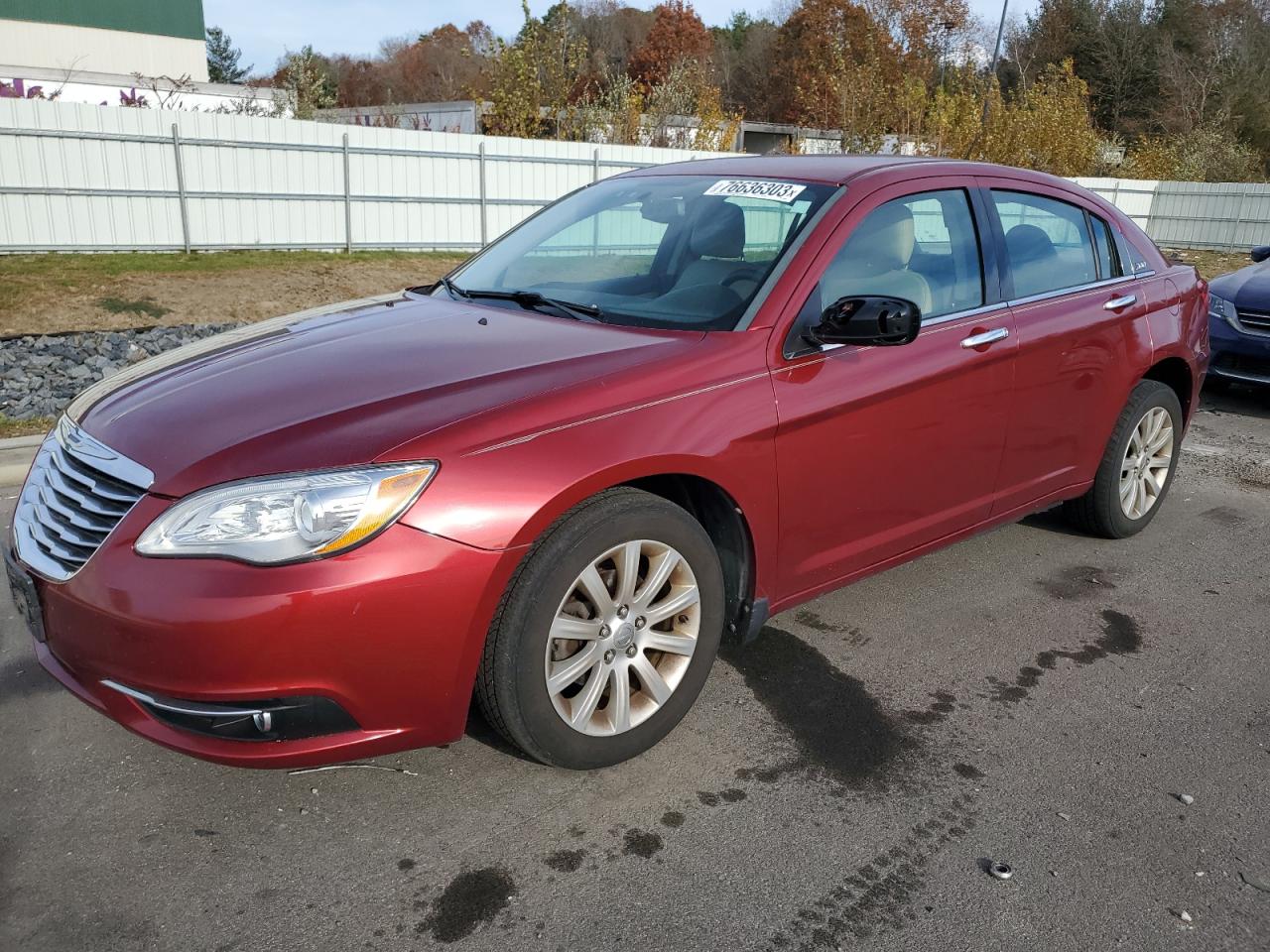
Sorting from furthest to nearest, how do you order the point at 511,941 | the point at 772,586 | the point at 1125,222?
1. the point at 1125,222
2. the point at 772,586
3. the point at 511,941

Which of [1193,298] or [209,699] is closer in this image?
[209,699]

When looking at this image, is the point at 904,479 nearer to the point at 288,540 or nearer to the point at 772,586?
the point at 772,586

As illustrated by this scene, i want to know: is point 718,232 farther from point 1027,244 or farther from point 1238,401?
point 1238,401

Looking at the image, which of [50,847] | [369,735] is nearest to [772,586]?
[369,735]

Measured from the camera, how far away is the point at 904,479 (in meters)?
3.58

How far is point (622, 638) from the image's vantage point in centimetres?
288

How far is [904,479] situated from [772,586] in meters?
0.66

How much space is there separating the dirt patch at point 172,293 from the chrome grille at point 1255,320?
28.9 ft

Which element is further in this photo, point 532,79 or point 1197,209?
point 1197,209

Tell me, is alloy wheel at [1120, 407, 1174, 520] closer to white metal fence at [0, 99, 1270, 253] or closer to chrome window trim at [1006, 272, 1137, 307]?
chrome window trim at [1006, 272, 1137, 307]

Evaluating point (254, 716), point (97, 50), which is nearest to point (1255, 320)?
point (254, 716)

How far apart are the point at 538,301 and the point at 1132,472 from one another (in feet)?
9.80

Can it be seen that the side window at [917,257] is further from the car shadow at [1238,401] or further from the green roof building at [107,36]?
the green roof building at [107,36]

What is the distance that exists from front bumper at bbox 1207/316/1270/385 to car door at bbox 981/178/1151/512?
13.6ft
